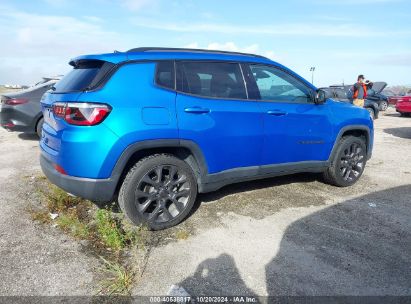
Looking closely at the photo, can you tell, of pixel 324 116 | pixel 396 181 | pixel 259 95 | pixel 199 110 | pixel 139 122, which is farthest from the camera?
pixel 396 181

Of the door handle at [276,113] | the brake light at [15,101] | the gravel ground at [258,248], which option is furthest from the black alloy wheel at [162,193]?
the brake light at [15,101]

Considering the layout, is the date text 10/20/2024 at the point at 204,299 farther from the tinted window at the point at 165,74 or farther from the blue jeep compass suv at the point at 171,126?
the tinted window at the point at 165,74

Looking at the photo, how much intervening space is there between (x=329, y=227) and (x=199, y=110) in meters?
1.94

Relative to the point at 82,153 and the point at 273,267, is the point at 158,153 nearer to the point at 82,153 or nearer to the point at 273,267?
the point at 82,153

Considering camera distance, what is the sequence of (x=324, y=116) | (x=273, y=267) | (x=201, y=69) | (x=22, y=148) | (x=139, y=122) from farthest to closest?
(x=22, y=148), (x=324, y=116), (x=201, y=69), (x=139, y=122), (x=273, y=267)

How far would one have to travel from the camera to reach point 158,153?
3736mm

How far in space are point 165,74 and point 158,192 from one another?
Result: 124 centimetres

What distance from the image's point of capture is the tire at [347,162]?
16.8ft

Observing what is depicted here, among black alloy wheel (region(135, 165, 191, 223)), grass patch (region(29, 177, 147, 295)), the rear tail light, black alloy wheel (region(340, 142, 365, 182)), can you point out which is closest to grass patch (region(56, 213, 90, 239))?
grass patch (region(29, 177, 147, 295))

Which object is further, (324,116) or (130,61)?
(324,116)

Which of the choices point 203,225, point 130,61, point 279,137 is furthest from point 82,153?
point 279,137

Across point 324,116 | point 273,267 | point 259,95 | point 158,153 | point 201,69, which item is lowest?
point 273,267

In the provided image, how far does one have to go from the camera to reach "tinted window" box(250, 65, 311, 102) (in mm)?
4316

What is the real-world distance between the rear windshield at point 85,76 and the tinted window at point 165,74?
1.57 ft
